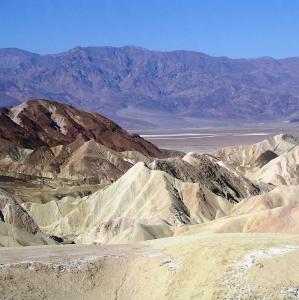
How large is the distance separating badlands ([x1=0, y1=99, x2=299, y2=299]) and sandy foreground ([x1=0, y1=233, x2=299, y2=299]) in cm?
5

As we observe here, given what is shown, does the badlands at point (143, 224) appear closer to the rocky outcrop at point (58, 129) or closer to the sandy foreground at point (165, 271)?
the sandy foreground at point (165, 271)

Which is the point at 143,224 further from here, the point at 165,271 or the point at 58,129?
the point at 58,129

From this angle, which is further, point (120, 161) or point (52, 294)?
point (120, 161)

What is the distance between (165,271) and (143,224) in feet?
83.5

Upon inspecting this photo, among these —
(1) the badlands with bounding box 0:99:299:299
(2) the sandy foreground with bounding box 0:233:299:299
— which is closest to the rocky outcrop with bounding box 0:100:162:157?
(1) the badlands with bounding box 0:99:299:299

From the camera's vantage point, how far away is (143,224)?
199 feet

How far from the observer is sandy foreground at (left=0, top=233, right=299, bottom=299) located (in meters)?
31.8

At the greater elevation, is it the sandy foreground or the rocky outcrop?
the sandy foreground

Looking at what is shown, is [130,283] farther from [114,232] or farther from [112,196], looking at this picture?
[112,196]

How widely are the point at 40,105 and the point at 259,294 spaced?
159021 mm

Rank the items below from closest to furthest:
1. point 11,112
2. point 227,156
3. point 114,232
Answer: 1. point 114,232
2. point 227,156
3. point 11,112

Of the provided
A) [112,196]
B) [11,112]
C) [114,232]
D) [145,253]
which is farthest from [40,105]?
[145,253]

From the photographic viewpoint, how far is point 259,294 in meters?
30.8

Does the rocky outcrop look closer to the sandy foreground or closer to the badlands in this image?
the badlands
